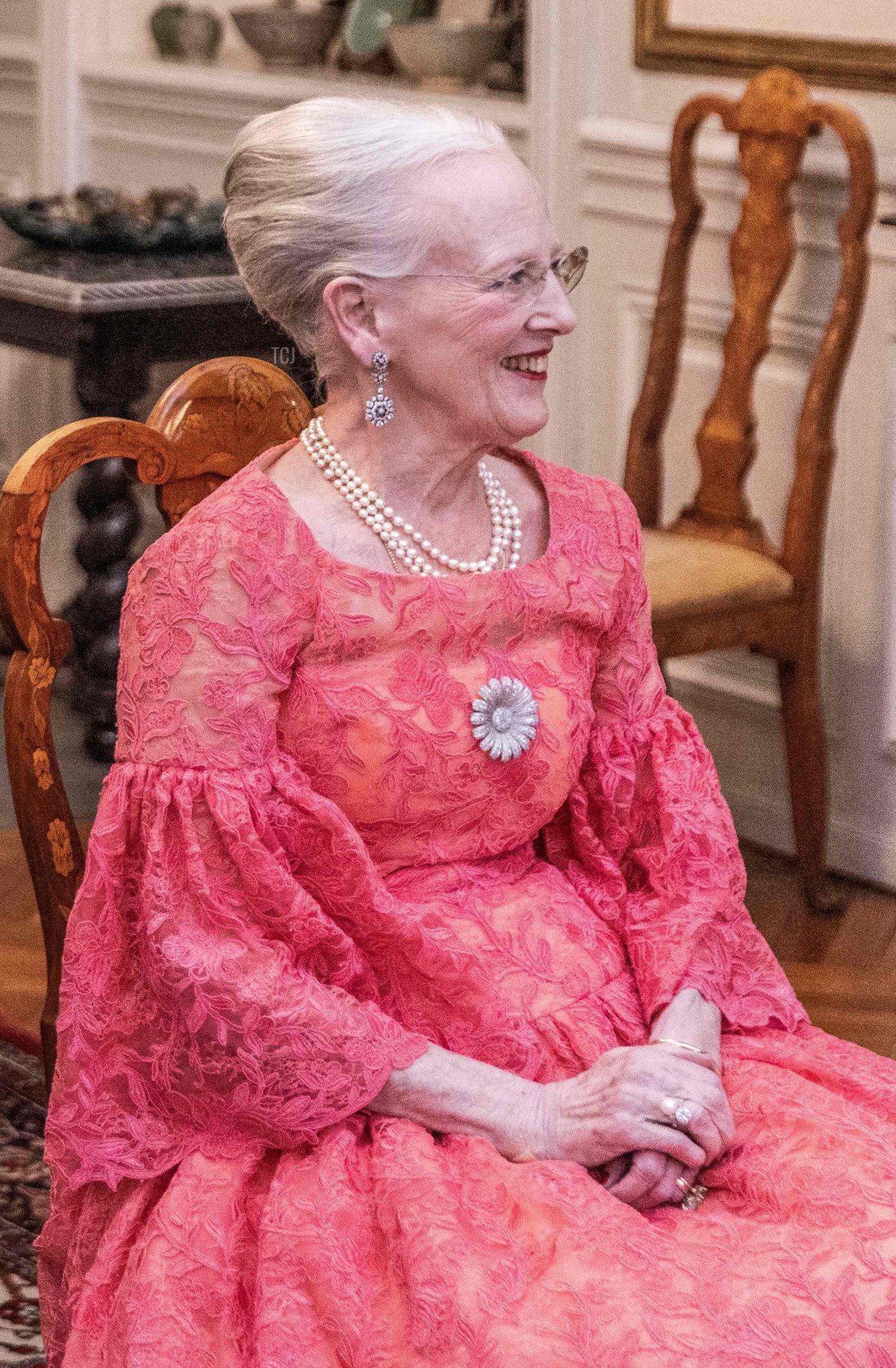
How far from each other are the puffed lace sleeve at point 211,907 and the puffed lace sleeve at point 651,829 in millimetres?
286

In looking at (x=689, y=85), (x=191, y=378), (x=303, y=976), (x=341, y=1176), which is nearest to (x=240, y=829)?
(x=303, y=976)

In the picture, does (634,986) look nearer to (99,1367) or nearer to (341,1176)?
(341,1176)

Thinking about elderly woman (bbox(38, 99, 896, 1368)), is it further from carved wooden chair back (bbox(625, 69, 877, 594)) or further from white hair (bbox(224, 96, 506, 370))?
carved wooden chair back (bbox(625, 69, 877, 594))

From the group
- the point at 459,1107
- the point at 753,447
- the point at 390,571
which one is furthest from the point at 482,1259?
the point at 753,447

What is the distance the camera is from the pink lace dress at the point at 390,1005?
4.23 feet

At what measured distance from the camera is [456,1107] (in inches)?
56.6

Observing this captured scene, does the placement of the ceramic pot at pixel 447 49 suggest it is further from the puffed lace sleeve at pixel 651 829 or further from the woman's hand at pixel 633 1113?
the woman's hand at pixel 633 1113

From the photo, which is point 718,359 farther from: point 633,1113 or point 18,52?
point 18,52

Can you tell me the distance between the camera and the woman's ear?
152 centimetres

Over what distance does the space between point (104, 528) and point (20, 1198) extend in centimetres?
172

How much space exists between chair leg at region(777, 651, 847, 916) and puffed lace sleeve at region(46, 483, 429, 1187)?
184 centimetres

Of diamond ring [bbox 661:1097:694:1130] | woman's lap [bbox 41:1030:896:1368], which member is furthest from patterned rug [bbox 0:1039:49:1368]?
diamond ring [bbox 661:1097:694:1130]

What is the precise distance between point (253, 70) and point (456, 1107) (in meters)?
3.53

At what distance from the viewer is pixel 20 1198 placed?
2346 millimetres
